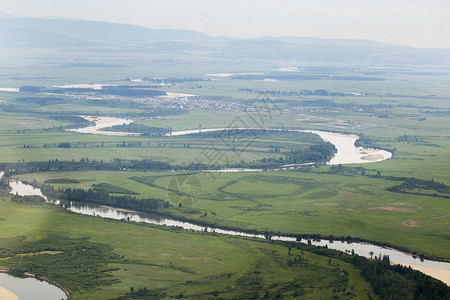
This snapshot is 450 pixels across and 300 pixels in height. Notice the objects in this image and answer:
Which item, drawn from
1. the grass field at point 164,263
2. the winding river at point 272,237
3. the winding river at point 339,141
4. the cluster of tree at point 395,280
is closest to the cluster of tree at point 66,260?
the grass field at point 164,263

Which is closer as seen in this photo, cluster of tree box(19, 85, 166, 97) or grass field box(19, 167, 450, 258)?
grass field box(19, 167, 450, 258)

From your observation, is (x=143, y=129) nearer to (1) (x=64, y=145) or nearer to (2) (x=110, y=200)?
(1) (x=64, y=145)

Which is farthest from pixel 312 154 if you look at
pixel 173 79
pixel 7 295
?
pixel 173 79

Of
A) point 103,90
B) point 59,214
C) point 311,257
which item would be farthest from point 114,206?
point 103,90

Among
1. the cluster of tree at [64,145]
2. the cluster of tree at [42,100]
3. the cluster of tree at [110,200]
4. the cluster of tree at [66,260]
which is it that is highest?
the cluster of tree at [42,100]

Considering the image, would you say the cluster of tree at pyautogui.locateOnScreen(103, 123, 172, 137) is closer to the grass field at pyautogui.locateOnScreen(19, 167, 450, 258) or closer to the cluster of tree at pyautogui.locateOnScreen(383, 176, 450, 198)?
the grass field at pyautogui.locateOnScreen(19, 167, 450, 258)

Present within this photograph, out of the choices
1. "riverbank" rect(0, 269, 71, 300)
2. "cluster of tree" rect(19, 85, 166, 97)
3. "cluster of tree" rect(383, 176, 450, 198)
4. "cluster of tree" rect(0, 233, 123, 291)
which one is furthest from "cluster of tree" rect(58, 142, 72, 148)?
"cluster of tree" rect(19, 85, 166, 97)

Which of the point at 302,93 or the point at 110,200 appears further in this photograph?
the point at 302,93

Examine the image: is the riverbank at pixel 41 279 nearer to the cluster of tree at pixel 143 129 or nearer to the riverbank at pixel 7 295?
the riverbank at pixel 7 295
